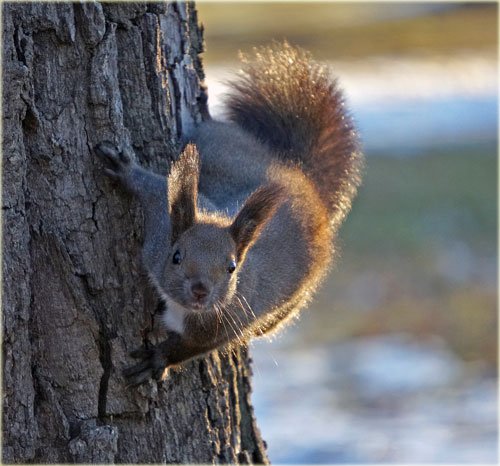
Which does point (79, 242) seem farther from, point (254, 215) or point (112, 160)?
point (254, 215)

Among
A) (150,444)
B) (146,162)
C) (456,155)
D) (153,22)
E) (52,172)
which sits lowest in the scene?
(150,444)

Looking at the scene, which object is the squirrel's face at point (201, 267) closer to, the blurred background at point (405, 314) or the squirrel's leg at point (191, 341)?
the squirrel's leg at point (191, 341)

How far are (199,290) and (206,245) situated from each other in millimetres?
129

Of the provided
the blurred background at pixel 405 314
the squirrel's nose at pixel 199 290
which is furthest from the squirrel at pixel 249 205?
the blurred background at pixel 405 314

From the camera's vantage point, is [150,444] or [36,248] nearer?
[36,248]

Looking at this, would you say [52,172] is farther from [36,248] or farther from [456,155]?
[456,155]

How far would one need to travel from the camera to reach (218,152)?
2982mm

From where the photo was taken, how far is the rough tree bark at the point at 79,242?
235cm

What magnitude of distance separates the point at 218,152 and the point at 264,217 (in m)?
0.36

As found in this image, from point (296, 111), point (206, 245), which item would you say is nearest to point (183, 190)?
point (206, 245)

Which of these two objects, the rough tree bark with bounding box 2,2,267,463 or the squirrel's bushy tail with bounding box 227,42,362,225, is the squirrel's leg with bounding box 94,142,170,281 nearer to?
the rough tree bark with bounding box 2,2,267,463

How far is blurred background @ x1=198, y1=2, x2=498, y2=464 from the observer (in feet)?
15.5

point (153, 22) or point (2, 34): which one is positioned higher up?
point (153, 22)

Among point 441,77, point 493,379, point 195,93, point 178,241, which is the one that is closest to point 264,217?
point 178,241
